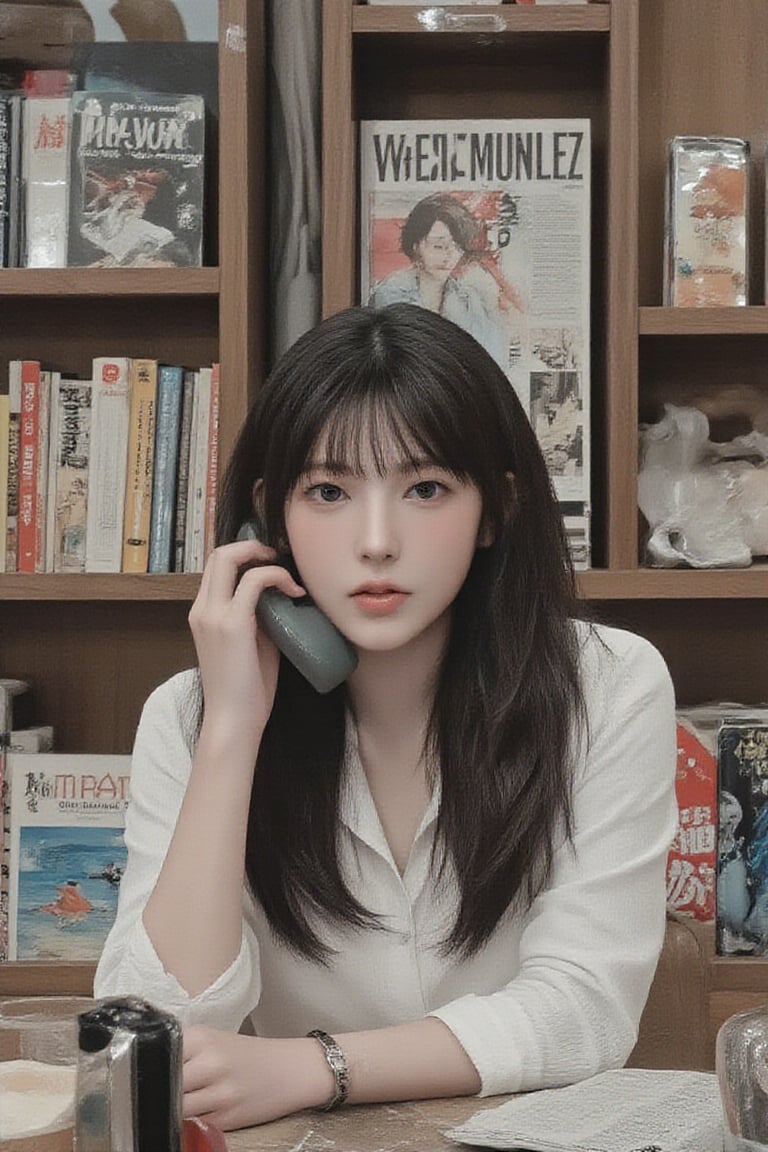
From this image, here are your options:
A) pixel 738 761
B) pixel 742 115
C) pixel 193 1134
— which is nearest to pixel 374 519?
pixel 193 1134

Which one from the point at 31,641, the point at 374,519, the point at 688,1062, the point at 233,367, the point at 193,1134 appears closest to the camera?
the point at 193,1134

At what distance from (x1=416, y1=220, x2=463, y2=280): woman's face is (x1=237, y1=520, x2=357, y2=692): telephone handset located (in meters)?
0.82

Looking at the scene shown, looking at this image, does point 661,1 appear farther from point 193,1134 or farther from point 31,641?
point 193,1134

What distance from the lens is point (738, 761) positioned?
1.90 meters

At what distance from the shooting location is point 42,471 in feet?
6.43

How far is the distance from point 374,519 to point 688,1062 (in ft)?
1.98

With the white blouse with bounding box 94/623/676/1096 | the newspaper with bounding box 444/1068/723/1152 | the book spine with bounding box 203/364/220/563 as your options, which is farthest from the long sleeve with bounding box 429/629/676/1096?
the book spine with bounding box 203/364/220/563

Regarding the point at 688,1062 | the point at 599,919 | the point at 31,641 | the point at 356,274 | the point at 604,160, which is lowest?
the point at 688,1062

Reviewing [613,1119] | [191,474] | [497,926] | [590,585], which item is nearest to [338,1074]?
[613,1119]

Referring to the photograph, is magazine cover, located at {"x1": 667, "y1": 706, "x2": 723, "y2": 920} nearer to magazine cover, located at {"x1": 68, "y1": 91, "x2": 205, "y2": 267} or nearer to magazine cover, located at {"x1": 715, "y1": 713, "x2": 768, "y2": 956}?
magazine cover, located at {"x1": 715, "y1": 713, "x2": 768, "y2": 956}

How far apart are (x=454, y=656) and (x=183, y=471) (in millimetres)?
753

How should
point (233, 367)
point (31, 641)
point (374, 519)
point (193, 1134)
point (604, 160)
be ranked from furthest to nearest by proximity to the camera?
1. point (31, 641)
2. point (604, 160)
3. point (233, 367)
4. point (374, 519)
5. point (193, 1134)

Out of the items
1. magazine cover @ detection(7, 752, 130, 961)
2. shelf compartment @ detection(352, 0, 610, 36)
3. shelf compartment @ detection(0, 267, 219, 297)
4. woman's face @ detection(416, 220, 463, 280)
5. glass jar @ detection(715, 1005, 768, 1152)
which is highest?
shelf compartment @ detection(352, 0, 610, 36)

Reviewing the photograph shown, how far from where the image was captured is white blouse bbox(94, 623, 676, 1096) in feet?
3.59
